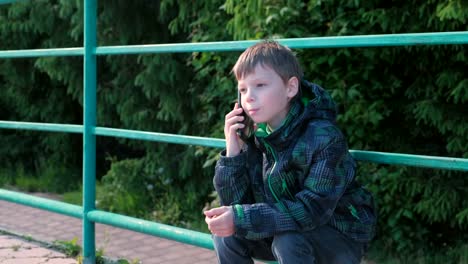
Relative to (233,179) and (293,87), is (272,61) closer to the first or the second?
(293,87)

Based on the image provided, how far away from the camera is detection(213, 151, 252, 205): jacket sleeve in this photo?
238 centimetres

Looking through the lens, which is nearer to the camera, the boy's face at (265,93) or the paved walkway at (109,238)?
the boy's face at (265,93)

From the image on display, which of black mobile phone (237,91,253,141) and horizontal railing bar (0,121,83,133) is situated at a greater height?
black mobile phone (237,91,253,141)

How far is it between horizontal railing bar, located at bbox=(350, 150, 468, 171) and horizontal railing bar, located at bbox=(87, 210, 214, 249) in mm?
723

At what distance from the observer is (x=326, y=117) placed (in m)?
2.27

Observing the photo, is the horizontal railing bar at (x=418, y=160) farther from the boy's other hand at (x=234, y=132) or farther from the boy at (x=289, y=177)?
the boy's other hand at (x=234, y=132)

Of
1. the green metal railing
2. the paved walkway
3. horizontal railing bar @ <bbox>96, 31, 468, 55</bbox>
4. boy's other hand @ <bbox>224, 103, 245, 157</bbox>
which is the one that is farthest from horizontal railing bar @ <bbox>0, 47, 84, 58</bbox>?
boy's other hand @ <bbox>224, 103, 245, 157</bbox>

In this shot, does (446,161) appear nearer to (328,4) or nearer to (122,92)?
(328,4)

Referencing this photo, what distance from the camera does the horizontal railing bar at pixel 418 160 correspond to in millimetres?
2264

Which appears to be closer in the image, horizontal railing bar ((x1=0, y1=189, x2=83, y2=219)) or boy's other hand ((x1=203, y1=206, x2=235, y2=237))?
boy's other hand ((x1=203, y1=206, x2=235, y2=237))

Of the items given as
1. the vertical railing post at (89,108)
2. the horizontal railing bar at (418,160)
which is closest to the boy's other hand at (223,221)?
the horizontal railing bar at (418,160)

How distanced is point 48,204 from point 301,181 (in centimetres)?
192

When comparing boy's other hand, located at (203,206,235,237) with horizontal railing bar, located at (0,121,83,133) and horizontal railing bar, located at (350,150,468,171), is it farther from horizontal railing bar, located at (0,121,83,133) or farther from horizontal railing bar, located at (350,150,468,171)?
horizontal railing bar, located at (0,121,83,133)

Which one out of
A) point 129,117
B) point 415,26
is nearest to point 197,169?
point 129,117
